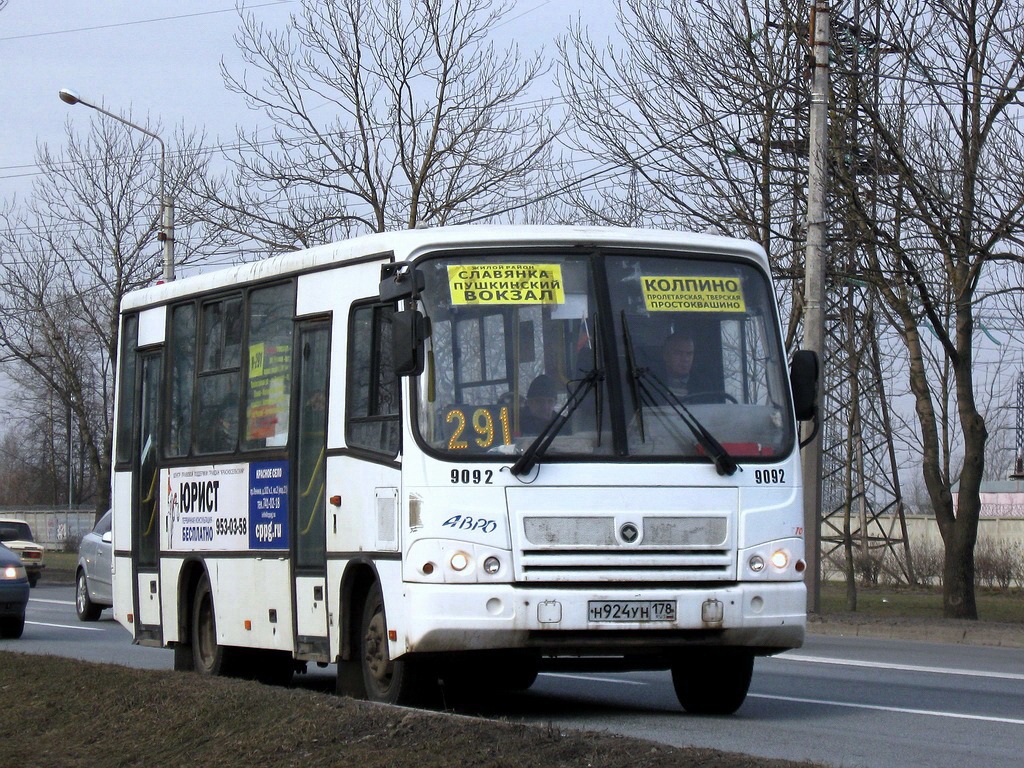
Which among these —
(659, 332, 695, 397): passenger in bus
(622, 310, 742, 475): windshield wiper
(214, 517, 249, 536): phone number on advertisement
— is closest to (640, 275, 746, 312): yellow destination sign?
(659, 332, 695, 397): passenger in bus

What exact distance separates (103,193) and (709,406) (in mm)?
32030

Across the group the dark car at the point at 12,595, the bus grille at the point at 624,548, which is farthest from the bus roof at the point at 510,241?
the dark car at the point at 12,595

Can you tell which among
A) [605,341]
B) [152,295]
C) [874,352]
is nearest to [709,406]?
[605,341]

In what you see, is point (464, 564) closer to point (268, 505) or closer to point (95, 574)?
point (268, 505)

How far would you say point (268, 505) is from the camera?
11008 millimetres

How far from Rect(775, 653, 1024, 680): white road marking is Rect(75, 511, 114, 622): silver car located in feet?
34.6

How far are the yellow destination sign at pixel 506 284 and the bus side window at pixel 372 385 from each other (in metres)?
0.44

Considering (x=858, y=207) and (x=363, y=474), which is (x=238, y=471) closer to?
(x=363, y=474)

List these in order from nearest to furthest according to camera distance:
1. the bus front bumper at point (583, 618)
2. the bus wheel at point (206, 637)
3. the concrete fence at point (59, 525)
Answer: the bus front bumper at point (583, 618)
the bus wheel at point (206, 637)
the concrete fence at point (59, 525)

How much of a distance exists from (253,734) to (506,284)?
9.51ft

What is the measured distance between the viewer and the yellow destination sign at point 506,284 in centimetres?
936

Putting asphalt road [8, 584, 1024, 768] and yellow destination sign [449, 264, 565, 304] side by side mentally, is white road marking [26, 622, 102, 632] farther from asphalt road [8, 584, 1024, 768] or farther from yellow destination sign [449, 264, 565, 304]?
yellow destination sign [449, 264, 565, 304]

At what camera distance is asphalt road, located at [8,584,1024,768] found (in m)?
8.54

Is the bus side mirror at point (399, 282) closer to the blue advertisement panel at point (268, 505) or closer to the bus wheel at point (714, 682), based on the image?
the blue advertisement panel at point (268, 505)
